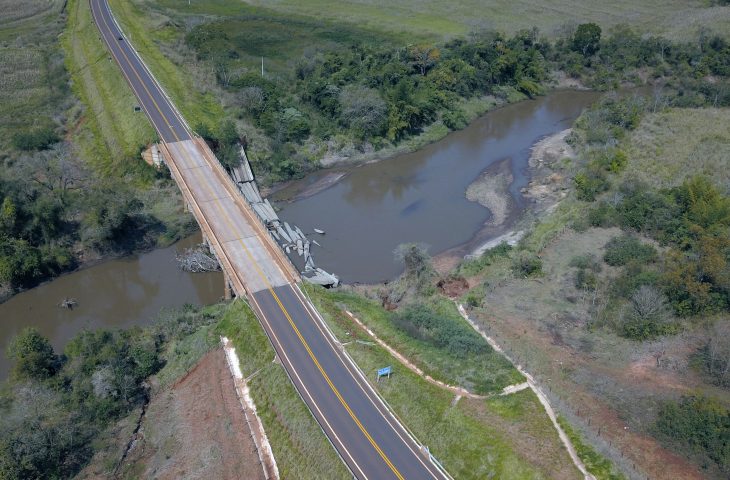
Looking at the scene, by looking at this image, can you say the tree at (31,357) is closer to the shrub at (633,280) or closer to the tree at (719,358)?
the shrub at (633,280)

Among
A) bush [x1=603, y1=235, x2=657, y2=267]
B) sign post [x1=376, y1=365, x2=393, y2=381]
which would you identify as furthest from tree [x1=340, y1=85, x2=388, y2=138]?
sign post [x1=376, y1=365, x2=393, y2=381]

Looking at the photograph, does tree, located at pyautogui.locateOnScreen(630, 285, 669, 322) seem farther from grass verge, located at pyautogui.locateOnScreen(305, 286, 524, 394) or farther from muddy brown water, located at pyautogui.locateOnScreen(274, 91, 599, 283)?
muddy brown water, located at pyautogui.locateOnScreen(274, 91, 599, 283)

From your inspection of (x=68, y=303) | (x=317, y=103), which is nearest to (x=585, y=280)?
(x=68, y=303)

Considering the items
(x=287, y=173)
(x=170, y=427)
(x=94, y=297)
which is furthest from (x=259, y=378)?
(x=287, y=173)

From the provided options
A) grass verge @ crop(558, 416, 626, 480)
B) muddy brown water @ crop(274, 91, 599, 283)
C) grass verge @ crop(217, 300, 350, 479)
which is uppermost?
grass verge @ crop(558, 416, 626, 480)

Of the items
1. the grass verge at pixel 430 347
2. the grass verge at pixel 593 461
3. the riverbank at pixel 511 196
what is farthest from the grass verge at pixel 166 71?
the grass verge at pixel 593 461
